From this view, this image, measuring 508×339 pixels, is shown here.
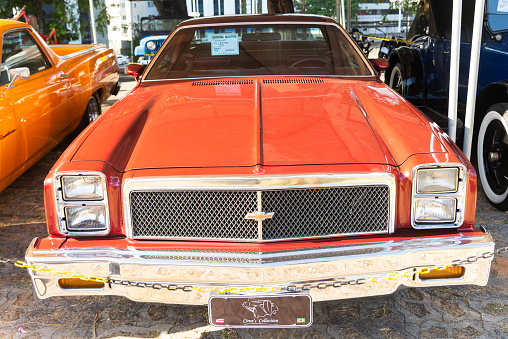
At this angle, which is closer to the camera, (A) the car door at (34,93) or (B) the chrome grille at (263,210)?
(B) the chrome grille at (263,210)

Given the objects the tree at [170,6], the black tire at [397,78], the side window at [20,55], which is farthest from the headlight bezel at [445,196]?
the tree at [170,6]

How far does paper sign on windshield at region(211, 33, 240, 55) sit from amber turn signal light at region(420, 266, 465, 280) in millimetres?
2257

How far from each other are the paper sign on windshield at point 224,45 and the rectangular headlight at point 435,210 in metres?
2.04

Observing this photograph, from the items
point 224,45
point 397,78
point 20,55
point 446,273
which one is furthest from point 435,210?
point 397,78

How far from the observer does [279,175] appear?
85.4 inches

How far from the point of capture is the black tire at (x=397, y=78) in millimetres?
6714

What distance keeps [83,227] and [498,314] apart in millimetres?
2216

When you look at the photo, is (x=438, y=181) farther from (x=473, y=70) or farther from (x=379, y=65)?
(x=379, y=65)

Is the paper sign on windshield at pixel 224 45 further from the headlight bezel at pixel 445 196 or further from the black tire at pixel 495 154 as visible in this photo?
the black tire at pixel 495 154

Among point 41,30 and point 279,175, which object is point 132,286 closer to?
point 279,175

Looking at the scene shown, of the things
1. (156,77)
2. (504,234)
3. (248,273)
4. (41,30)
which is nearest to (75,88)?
(156,77)

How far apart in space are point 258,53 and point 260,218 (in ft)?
6.23

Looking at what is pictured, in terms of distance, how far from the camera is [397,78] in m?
7.14

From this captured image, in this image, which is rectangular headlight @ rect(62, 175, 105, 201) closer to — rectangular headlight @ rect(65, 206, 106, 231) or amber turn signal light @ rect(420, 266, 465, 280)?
rectangular headlight @ rect(65, 206, 106, 231)
